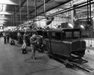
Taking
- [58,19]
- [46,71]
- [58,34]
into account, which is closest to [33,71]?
[46,71]

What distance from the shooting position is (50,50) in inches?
317

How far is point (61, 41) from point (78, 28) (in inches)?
51.7

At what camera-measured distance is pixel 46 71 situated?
18.9ft

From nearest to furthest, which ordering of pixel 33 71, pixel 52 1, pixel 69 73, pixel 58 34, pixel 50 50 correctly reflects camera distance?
pixel 69 73 → pixel 33 71 → pixel 58 34 → pixel 50 50 → pixel 52 1

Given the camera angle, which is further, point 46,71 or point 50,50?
point 50,50

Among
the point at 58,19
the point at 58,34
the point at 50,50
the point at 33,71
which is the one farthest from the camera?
the point at 58,19

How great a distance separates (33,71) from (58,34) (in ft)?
8.72

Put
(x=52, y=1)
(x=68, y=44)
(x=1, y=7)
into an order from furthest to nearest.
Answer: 1. (x=1, y=7)
2. (x=52, y=1)
3. (x=68, y=44)

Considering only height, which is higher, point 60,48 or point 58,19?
point 58,19

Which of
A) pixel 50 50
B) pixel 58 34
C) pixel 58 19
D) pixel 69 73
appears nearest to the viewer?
pixel 69 73

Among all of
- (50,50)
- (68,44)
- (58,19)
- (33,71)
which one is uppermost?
(58,19)

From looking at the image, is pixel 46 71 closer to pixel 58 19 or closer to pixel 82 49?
pixel 82 49

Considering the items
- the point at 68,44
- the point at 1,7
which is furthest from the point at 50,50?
the point at 1,7

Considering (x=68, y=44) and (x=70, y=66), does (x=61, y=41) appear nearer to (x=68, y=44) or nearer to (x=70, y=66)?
(x=68, y=44)
